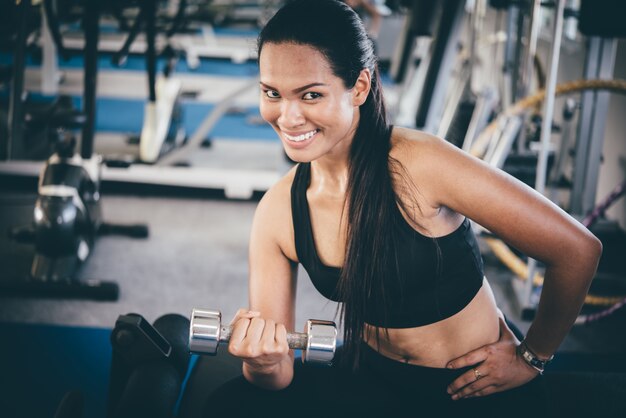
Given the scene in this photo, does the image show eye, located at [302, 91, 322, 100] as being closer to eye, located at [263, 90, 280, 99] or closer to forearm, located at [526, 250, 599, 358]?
eye, located at [263, 90, 280, 99]

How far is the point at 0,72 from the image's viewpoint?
9.84 ft

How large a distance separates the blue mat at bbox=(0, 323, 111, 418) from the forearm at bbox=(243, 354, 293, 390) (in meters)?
0.74

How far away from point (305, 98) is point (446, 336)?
55 centimetres

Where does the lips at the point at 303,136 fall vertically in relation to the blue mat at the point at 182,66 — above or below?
above

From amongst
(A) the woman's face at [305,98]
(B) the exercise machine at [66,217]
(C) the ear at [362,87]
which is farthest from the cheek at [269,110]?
(B) the exercise machine at [66,217]

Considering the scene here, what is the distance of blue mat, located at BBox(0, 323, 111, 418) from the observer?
5.90 feet

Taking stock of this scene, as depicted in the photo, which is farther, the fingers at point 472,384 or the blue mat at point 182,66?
the blue mat at point 182,66

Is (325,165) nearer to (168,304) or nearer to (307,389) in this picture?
(307,389)

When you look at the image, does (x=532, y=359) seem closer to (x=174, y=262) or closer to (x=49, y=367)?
(x=49, y=367)

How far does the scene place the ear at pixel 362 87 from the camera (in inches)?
43.9

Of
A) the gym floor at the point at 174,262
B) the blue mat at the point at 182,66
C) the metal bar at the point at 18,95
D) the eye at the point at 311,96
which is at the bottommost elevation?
the blue mat at the point at 182,66

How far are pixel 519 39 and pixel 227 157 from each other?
6.66ft

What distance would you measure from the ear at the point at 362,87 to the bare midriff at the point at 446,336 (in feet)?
1.49

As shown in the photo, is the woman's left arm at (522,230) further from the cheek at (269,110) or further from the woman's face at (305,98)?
the cheek at (269,110)
